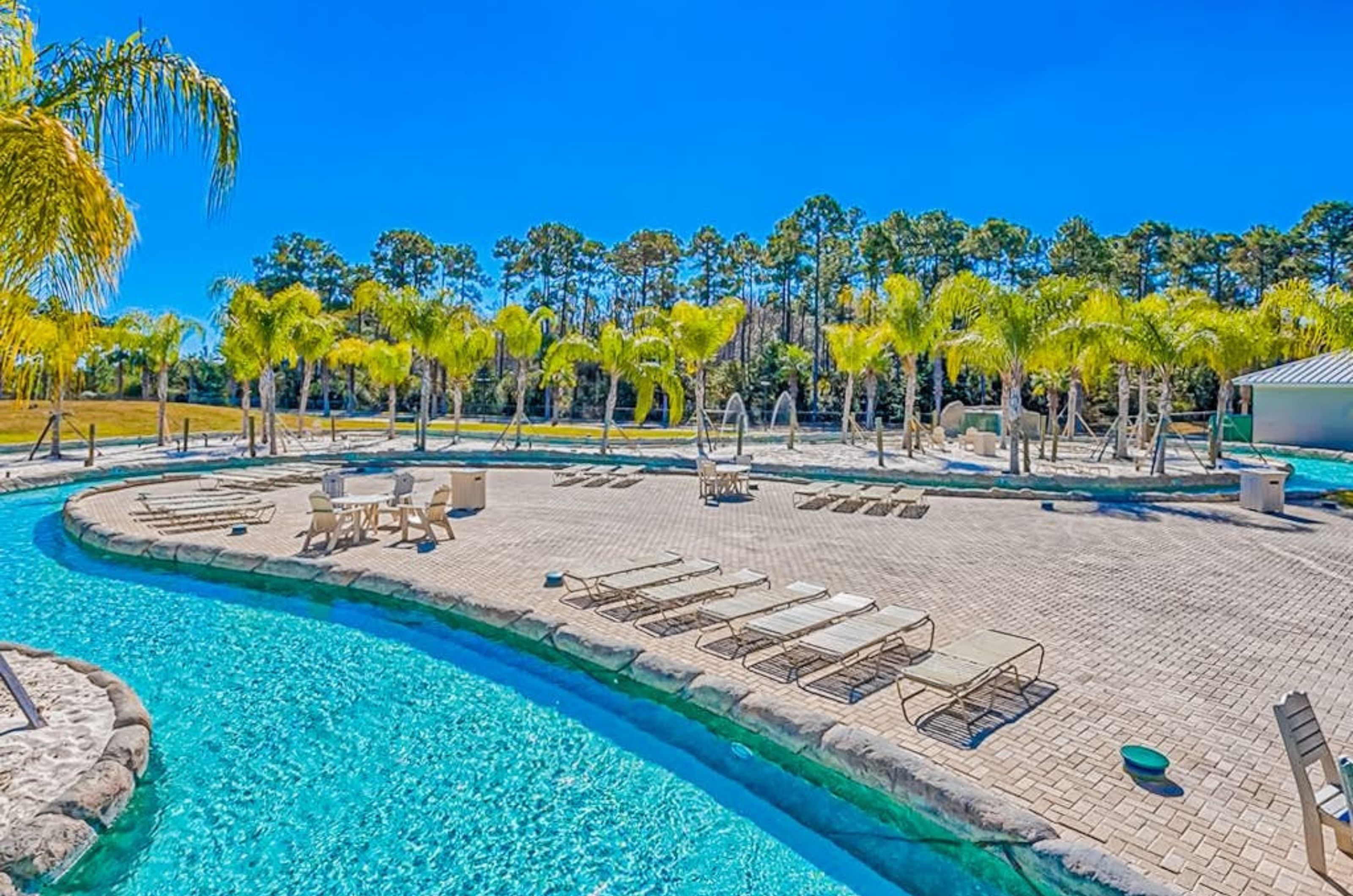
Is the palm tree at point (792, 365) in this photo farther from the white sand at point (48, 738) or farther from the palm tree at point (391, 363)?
the white sand at point (48, 738)

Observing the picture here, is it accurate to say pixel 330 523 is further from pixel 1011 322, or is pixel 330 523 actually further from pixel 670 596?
pixel 1011 322

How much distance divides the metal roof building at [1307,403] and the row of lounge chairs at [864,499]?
22404 mm

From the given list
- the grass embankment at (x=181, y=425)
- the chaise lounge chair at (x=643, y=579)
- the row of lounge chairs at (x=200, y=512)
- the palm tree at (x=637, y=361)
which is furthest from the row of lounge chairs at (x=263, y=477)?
the chaise lounge chair at (x=643, y=579)

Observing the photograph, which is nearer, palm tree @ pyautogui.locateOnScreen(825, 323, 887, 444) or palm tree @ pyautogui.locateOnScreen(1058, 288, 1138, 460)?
palm tree @ pyautogui.locateOnScreen(1058, 288, 1138, 460)

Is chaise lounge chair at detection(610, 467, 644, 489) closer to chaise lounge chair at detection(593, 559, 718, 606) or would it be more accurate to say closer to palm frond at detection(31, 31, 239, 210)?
chaise lounge chair at detection(593, 559, 718, 606)

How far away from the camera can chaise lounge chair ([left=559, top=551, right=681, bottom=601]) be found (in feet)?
26.2

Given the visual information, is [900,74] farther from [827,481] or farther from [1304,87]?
[827,481]

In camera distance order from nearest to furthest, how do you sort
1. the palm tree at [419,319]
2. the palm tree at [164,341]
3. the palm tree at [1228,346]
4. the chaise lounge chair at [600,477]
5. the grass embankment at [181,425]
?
the chaise lounge chair at [600,477], the palm tree at [1228,346], the palm tree at [419,319], the palm tree at [164,341], the grass embankment at [181,425]

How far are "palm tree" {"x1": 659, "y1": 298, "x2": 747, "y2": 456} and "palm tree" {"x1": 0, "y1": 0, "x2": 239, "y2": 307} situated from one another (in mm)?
19424

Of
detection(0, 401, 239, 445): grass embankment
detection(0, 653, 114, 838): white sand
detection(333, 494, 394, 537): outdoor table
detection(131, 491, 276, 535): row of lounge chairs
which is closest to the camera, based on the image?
detection(0, 653, 114, 838): white sand

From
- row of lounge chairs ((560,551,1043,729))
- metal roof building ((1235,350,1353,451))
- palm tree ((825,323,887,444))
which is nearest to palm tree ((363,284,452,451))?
palm tree ((825,323,887,444))

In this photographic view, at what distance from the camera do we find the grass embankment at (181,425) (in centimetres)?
2736

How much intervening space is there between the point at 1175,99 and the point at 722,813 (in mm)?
26662

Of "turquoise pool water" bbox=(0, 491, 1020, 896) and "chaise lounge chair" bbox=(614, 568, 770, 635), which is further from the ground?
"chaise lounge chair" bbox=(614, 568, 770, 635)
